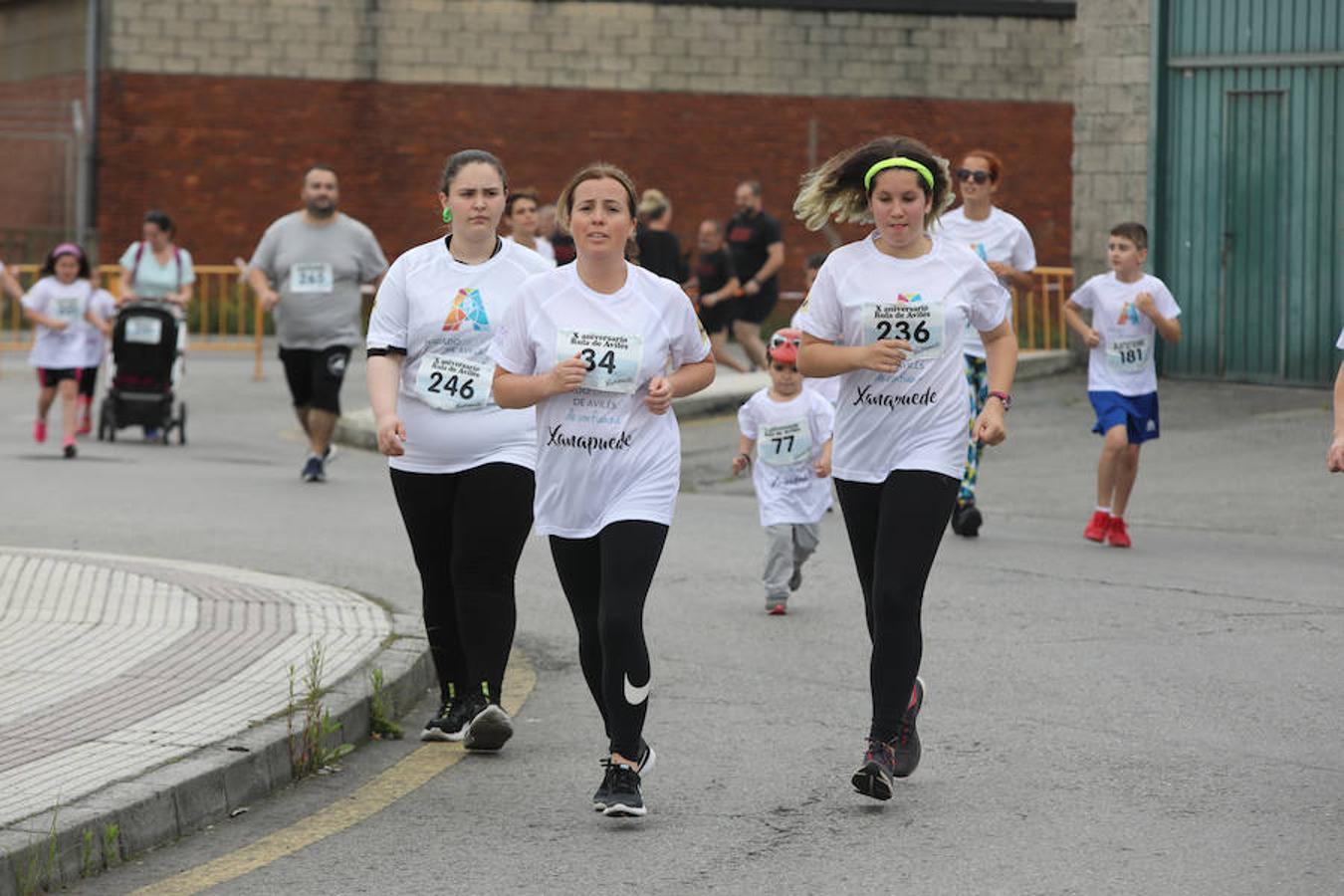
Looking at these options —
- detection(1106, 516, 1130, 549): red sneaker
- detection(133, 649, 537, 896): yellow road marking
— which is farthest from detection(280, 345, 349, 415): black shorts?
detection(133, 649, 537, 896): yellow road marking

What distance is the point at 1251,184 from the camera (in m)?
19.6

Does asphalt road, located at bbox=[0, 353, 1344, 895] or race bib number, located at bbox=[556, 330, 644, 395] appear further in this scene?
race bib number, located at bbox=[556, 330, 644, 395]

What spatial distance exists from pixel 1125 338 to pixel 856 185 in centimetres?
590

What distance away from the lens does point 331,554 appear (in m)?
12.1

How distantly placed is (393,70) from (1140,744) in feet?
96.2

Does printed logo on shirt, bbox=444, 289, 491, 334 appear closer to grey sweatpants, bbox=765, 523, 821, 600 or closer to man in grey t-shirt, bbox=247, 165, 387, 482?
grey sweatpants, bbox=765, 523, 821, 600

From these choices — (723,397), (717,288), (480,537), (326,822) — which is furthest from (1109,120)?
(326,822)

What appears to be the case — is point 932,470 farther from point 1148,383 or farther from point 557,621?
point 1148,383

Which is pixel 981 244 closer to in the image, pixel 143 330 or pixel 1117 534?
pixel 1117 534

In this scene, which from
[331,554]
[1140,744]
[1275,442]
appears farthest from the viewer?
[1275,442]

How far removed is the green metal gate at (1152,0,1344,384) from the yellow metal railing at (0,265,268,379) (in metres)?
13.1

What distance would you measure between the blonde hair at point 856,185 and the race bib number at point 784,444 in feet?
11.6

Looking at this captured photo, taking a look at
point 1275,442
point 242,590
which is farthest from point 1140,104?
point 242,590

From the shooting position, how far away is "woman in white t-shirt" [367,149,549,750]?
7492 mm
